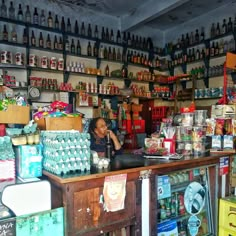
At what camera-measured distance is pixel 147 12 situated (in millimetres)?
5008

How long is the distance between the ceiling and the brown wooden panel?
3964mm

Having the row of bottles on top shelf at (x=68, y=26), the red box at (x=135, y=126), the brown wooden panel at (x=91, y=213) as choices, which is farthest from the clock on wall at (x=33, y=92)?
the brown wooden panel at (x=91, y=213)

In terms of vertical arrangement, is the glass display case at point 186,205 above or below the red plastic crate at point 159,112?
below

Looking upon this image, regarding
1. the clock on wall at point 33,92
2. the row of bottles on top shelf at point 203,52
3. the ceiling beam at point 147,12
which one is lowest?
the clock on wall at point 33,92

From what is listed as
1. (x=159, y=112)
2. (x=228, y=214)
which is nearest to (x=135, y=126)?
(x=159, y=112)

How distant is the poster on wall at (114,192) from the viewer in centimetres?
156

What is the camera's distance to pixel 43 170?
1.63 metres

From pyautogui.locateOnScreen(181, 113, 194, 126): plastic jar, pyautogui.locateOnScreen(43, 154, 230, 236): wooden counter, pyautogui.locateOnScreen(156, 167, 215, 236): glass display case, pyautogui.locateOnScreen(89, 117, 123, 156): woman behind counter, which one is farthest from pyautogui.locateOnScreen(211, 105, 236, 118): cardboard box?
pyautogui.locateOnScreen(89, 117, 123, 156): woman behind counter

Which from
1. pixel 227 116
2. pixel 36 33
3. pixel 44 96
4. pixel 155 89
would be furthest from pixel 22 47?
pixel 227 116

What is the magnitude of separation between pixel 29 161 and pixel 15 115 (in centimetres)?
43

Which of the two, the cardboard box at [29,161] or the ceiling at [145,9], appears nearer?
the cardboard box at [29,161]

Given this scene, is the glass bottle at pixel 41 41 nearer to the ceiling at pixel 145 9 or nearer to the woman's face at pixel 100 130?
the ceiling at pixel 145 9

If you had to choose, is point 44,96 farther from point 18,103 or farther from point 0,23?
point 18,103

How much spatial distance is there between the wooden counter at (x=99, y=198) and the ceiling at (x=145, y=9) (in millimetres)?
3689
